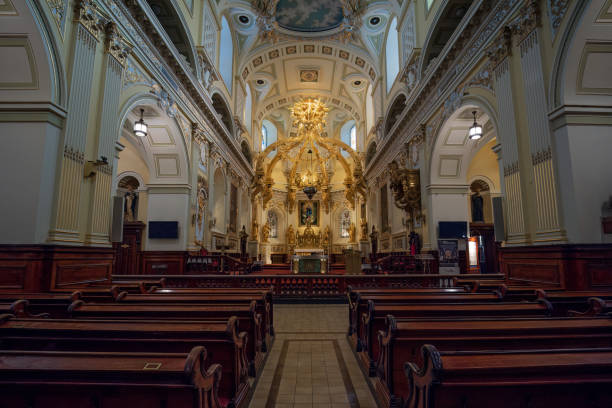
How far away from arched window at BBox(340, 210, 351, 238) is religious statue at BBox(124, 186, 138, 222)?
55.0 feet

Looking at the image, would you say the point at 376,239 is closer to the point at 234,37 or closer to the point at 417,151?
the point at 417,151

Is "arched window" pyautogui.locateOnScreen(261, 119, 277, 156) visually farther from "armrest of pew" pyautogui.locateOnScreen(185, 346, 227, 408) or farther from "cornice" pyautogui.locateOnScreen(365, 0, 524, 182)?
"armrest of pew" pyautogui.locateOnScreen(185, 346, 227, 408)

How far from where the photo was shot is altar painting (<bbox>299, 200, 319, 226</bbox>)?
1065 inches

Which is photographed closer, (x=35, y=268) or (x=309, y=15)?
(x=35, y=268)

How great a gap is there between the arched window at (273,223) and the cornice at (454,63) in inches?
579

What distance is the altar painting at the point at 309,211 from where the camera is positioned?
27047 mm

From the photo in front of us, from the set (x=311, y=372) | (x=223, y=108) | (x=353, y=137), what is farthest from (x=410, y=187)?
(x=353, y=137)

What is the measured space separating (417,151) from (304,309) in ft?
25.7

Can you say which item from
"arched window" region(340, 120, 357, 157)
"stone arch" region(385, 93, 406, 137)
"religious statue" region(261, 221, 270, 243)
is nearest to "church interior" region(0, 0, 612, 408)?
"stone arch" region(385, 93, 406, 137)

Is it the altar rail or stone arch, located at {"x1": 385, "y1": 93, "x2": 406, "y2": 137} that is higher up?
stone arch, located at {"x1": 385, "y1": 93, "x2": 406, "y2": 137}

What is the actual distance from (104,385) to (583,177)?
6964 mm

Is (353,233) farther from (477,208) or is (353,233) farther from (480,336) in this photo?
(480,336)

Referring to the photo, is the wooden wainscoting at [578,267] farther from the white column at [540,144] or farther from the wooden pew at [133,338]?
the wooden pew at [133,338]

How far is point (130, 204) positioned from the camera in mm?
13344
